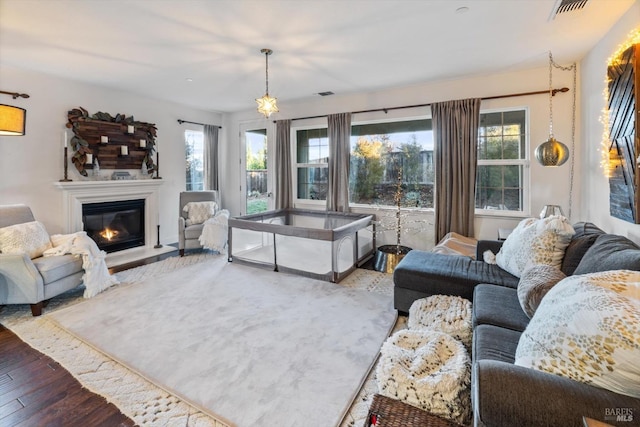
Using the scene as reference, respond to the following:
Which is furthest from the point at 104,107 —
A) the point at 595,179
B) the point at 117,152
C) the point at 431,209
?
→ the point at 595,179

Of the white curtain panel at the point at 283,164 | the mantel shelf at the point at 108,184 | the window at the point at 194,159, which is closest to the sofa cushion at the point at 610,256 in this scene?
the white curtain panel at the point at 283,164

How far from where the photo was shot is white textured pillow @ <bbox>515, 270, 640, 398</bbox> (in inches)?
39.0

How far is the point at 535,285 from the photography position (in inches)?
70.6

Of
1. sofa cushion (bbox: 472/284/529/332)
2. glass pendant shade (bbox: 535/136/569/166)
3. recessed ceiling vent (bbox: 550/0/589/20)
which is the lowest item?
sofa cushion (bbox: 472/284/529/332)

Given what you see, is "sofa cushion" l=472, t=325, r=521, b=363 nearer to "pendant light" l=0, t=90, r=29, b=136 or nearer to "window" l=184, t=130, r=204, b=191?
"pendant light" l=0, t=90, r=29, b=136

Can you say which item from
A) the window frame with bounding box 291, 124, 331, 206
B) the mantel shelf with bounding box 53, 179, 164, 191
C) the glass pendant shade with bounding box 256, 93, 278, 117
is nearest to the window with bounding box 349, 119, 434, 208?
the window frame with bounding box 291, 124, 331, 206

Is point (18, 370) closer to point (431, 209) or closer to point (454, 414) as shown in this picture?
point (454, 414)

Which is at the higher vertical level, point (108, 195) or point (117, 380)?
point (108, 195)

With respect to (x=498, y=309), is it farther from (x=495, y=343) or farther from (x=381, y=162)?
(x=381, y=162)

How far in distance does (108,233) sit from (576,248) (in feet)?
19.4

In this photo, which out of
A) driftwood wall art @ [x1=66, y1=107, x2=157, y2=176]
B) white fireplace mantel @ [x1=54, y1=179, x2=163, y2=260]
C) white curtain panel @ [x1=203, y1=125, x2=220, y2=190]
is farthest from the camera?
white curtain panel @ [x1=203, y1=125, x2=220, y2=190]

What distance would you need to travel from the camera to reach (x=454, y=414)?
57.1 inches

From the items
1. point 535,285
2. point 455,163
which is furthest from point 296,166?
point 535,285

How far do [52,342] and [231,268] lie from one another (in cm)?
210
